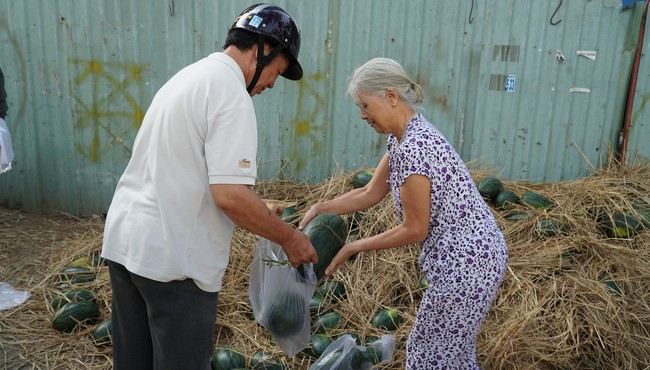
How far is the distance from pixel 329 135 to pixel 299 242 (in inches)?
145

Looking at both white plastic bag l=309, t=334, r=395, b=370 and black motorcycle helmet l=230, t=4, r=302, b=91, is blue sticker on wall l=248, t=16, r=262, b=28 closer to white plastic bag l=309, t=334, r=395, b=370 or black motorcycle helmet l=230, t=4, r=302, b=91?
black motorcycle helmet l=230, t=4, r=302, b=91

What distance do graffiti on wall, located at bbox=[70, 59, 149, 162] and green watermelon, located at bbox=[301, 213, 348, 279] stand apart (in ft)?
12.4

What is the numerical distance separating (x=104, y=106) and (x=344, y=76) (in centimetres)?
276

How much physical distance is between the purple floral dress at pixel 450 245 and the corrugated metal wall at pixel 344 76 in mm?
3421

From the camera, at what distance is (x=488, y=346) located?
3.47 m

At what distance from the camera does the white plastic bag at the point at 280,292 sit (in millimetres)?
2896

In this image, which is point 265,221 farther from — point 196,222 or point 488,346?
point 488,346

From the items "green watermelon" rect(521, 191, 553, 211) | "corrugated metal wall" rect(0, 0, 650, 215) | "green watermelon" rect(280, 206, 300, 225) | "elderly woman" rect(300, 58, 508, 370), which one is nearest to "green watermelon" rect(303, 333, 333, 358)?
"elderly woman" rect(300, 58, 508, 370)

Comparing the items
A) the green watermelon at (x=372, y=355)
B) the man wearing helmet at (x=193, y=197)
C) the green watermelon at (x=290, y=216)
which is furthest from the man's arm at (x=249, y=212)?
the green watermelon at (x=290, y=216)

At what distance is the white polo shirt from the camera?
6.84 ft

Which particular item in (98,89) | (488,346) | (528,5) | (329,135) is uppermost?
(528,5)

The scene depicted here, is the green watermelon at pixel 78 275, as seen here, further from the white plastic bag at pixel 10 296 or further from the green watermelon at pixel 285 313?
the green watermelon at pixel 285 313

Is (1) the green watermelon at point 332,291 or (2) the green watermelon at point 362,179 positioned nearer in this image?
(1) the green watermelon at point 332,291

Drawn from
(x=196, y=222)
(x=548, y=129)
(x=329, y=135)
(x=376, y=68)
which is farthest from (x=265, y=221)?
(x=548, y=129)
